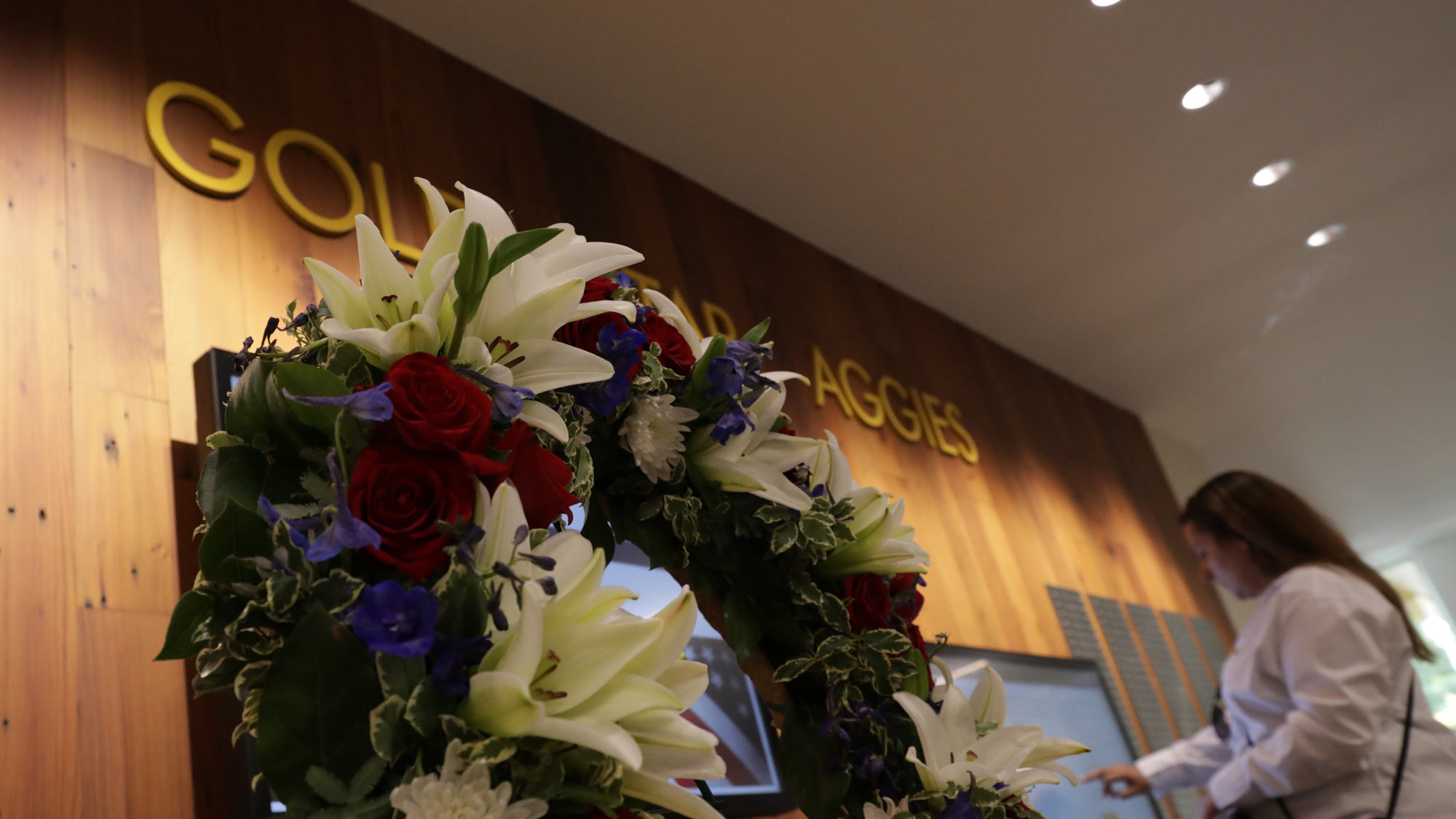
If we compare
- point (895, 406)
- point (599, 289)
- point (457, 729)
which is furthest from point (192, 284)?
point (895, 406)

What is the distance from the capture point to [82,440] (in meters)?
1.42

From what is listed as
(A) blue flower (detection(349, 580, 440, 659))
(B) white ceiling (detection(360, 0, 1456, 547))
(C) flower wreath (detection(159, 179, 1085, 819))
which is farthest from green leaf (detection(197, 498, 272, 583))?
(B) white ceiling (detection(360, 0, 1456, 547))

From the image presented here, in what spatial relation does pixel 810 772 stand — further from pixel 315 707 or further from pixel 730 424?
pixel 315 707

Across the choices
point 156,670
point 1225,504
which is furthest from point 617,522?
point 1225,504

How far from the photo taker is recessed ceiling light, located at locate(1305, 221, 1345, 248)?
4.14 metres

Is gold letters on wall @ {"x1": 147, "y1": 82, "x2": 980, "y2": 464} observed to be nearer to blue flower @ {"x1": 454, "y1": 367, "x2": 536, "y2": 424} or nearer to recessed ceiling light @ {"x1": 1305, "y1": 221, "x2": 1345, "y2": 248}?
blue flower @ {"x1": 454, "y1": 367, "x2": 536, "y2": 424}

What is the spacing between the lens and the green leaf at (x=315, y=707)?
1.82 ft

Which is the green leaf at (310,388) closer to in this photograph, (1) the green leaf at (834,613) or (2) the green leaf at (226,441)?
(2) the green leaf at (226,441)

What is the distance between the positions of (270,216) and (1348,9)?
302 centimetres

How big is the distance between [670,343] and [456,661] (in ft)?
1.40

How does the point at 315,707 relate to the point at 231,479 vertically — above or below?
below

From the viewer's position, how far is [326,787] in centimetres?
54

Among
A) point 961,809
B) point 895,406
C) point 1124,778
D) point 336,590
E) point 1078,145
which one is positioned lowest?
point 1124,778

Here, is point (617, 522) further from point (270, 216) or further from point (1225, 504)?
point (1225, 504)
